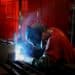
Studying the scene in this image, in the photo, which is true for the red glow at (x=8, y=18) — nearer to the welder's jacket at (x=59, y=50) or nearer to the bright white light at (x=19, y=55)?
the bright white light at (x=19, y=55)

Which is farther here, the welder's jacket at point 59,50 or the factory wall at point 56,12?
the factory wall at point 56,12

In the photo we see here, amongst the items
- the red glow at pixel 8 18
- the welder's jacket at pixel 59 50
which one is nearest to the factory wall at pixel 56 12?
the red glow at pixel 8 18

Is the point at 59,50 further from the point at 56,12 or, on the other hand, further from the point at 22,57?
the point at 22,57

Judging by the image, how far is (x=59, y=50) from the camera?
465 cm

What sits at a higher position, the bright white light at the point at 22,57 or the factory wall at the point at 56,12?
the factory wall at the point at 56,12

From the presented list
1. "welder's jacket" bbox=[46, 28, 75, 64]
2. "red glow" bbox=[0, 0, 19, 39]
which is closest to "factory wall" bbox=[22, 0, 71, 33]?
"red glow" bbox=[0, 0, 19, 39]

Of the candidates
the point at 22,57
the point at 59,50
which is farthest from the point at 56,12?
the point at 59,50

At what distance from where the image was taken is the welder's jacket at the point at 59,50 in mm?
4596

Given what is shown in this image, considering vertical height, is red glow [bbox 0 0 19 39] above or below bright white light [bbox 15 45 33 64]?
above

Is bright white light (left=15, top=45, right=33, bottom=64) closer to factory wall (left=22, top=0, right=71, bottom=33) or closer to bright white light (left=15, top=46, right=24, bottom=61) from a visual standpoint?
bright white light (left=15, top=46, right=24, bottom=61)

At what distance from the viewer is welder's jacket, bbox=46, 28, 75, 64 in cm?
460

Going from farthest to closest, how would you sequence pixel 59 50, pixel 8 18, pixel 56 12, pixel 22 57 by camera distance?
pixel 8 18
pixel 22 57
pixel 56 12
pixel 59 50

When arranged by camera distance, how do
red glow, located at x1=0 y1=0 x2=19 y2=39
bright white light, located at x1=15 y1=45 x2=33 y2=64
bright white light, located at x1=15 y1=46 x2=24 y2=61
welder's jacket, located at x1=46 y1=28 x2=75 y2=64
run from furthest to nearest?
1. red glow, located at x1=0 y1=0 x2=19 y2=39
2. bright white light, located at x1=15 y1=46 x2=24 y2=61
3. bright white light, located at x1=15 y1=45 x2=33 y2=64
4. welder's jacket, located at x1=46 y1=28 x2=75 y2=64

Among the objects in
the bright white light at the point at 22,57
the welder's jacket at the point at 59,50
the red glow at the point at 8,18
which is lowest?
the bright white light at the point at 22,57
